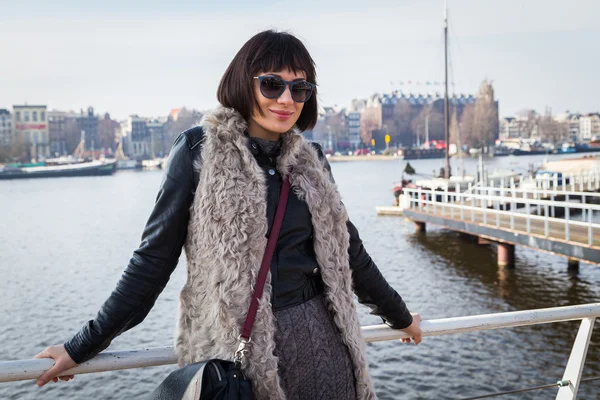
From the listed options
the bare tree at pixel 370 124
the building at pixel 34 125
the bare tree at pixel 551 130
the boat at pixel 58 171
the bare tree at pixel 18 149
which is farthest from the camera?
the bare tree at pixel 370 124

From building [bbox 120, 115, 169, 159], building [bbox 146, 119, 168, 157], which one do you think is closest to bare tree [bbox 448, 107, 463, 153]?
building [bbox 146, 119, 168, 157]

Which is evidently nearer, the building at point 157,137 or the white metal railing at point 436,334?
the white metal railing at point 436,334

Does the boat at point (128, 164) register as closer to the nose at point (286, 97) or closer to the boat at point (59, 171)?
the boat at point (59, 171)

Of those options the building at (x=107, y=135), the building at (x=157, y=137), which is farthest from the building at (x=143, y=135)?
the building at (x=107, y=135)

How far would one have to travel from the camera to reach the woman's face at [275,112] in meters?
1.60

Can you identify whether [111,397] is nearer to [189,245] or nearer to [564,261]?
[189,245]

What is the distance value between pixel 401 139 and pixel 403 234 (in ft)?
368

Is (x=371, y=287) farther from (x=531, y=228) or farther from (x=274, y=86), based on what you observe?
(x=531, y=228)

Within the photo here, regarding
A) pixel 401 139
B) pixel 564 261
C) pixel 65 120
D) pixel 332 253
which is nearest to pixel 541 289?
pixel 564 261

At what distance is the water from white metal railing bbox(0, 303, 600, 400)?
5.97m

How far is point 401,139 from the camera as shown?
130 metres

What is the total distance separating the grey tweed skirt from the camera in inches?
58.2

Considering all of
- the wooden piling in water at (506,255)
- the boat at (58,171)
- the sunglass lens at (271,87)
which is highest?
the boat at (58,171)

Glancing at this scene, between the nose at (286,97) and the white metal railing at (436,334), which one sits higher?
the nose at (286,97)
